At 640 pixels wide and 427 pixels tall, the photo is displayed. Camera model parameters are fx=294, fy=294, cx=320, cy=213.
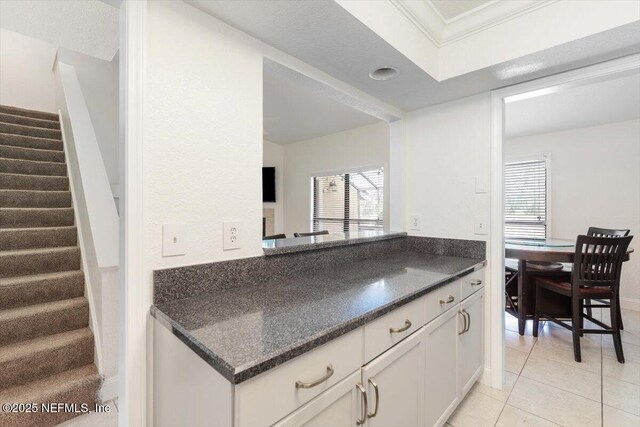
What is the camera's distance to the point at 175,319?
922 millimetres

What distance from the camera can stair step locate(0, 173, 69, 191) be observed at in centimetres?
264

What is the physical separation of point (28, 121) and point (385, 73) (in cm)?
415

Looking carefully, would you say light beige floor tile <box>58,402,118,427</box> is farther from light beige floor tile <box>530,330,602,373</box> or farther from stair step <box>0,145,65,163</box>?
light beige floor tile <box>530,330,602,373</box>

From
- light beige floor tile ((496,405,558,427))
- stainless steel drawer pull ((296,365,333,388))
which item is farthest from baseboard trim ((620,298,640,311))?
stainless steel drawer pull ((296,365,333,388))

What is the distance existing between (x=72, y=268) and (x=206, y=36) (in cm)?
215

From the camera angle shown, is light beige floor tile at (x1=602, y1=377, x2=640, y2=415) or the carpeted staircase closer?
the carpeted staircase

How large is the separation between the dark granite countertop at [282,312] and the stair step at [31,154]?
3191mm

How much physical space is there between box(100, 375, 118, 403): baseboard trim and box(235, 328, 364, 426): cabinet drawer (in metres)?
1.69

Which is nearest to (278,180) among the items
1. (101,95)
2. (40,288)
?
(101,95)

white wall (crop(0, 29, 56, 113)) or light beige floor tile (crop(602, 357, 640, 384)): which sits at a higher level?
white wall (crop(0, 29, 56, 113))

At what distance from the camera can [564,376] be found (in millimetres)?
2121

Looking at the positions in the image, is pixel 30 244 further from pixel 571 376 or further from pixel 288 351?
pixel 571 376

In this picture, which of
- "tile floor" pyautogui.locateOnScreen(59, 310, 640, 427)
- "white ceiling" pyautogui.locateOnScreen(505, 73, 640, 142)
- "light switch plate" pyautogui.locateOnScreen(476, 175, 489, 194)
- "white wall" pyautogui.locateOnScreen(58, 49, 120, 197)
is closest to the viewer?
"tile floor" pyautogui.locateOnScreen(59, 310, 640, 427)

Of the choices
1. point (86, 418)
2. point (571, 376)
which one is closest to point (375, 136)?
point (571, 376)
